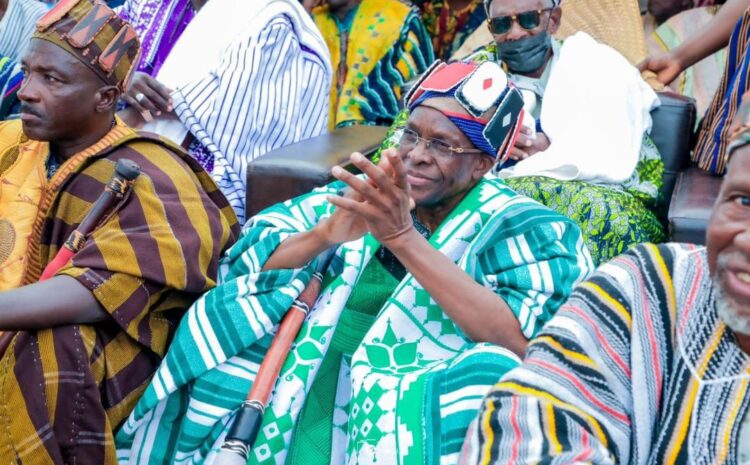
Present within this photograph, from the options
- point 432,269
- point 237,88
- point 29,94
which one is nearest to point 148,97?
point 237,88

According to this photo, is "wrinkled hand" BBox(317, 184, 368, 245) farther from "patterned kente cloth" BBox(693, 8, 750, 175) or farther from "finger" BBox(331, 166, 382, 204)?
"patterned kente cloth" BBox(693, 8, 750, 175)

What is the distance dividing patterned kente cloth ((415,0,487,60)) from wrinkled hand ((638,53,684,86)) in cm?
126

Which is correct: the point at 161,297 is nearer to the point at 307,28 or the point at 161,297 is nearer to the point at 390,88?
the point at 307,28

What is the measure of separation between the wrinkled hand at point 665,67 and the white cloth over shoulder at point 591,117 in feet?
0.70

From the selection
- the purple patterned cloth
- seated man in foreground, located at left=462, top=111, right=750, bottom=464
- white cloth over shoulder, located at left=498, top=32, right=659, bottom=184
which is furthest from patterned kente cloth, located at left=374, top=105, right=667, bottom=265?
the purple patterned cloth

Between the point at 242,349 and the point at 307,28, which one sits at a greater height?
the point at 307,28

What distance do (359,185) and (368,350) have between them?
436mm

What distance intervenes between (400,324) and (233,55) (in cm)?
184

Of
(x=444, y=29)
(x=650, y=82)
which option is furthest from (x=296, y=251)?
(x=444, y=29)

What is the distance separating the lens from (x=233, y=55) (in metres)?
3.92

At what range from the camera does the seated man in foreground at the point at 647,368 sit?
1.56 metres

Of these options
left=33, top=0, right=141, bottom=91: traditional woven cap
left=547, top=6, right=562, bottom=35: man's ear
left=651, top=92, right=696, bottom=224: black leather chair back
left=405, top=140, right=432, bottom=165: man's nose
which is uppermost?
left=33, top=0, right=141, bottom=91: traditional woven cap

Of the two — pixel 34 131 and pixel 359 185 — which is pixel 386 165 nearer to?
pixel 359 185

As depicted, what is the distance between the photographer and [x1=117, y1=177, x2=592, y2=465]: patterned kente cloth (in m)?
2.24
